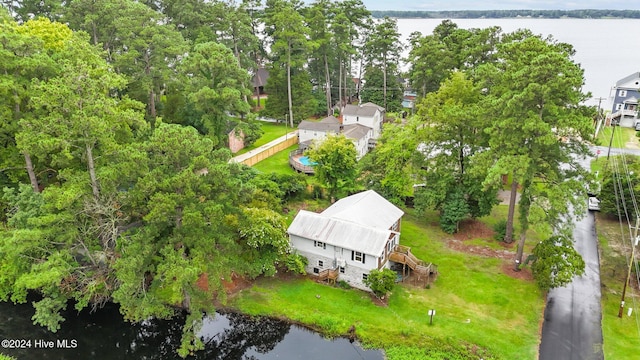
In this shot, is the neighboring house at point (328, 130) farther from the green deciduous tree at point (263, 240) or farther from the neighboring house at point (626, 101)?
the neighboring house at point (626, 101)

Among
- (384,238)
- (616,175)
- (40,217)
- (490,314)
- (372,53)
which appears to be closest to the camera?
(40,217)

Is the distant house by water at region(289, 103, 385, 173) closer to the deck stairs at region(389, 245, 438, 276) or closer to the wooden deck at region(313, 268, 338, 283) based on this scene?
the deck stairs at region(389, 245, 438, 276)

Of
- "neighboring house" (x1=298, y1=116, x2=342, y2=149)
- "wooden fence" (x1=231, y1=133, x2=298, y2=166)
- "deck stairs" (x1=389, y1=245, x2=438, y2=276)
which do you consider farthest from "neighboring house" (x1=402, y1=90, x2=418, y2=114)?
"deck stairs" (x1=389, y1=245, x2=438, y2=276)

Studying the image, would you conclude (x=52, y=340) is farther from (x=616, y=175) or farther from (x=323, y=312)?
(x=616, y=175)

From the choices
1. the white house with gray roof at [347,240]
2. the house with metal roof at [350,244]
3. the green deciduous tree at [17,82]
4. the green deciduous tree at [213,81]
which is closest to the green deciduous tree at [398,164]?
the white house with gray roof at [347,240]

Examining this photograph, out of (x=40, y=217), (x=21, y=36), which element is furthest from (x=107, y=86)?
(x=40, y=217)

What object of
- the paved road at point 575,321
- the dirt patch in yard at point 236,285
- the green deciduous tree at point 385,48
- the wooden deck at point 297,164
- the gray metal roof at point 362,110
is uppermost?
the green deciduous tree at point 385,48

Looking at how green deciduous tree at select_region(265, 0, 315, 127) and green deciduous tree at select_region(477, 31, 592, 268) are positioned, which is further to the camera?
green deciduous tree at select_region(265, 0, 315, 127)
